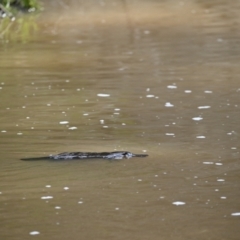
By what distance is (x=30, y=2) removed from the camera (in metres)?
21.6

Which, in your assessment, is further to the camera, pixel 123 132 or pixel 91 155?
pixel 123 132

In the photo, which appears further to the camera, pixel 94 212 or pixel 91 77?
pixel 91 77

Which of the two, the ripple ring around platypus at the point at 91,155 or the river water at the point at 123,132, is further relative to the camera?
the ripple ring around platypus at the point at 91,155

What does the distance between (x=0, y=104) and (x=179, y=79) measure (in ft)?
8.44

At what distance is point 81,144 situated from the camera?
8.41 metres

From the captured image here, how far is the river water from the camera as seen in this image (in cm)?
639

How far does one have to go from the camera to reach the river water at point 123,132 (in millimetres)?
6391

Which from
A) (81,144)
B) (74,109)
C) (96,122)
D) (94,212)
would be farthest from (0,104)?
(94,212)

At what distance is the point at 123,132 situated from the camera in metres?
8.88

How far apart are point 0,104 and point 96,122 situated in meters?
1.62

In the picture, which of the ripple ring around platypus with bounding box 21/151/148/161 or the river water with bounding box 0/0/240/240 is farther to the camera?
the ripple ring around platypus with bounding box 21/151/148/161

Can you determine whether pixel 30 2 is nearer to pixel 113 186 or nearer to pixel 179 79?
pixel 179 79

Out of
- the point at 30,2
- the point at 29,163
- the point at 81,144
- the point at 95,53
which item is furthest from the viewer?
the point at 30,2

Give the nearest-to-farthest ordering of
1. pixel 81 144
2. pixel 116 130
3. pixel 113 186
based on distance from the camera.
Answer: pixel 113 186 → pixel 81 144 → pixel 116 130
